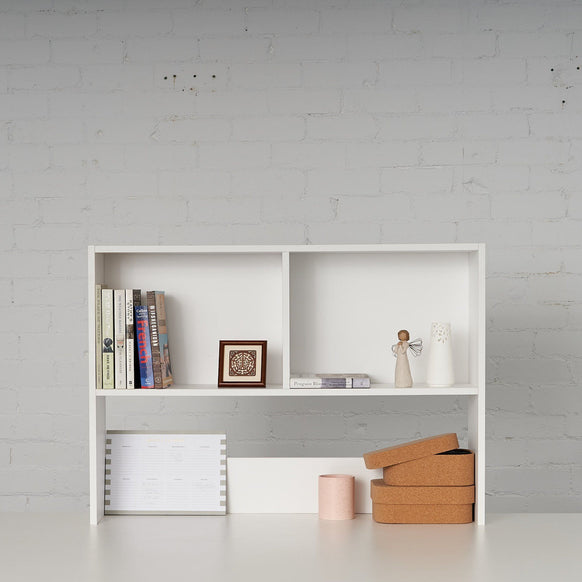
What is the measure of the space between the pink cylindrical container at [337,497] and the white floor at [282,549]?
0.03m

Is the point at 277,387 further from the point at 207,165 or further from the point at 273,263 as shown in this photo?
the point at 207,165

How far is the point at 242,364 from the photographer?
7.07ft

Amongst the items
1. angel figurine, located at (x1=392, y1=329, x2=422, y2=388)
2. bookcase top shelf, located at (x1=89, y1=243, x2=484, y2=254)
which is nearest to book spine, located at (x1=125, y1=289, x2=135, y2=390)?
bookcase top shelf, located at (x1=89, y1=243, x2=484, y2=254)

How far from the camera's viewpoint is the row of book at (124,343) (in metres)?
2.09

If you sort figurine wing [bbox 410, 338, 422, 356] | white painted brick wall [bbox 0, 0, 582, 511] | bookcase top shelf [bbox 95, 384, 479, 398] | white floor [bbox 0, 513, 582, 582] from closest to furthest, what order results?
white floor [bbox 0, 513, 582, 582], bookcase top shelf [bbox 95, 384, 479, 398], figurine wing [bbox 410, 338, 422, 356], white painted brick wall [bbox 0, 0, 582, 511]

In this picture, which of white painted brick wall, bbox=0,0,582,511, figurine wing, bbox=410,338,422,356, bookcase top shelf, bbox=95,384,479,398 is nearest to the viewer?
bookcase top shelf, bbox=95,384,479,398

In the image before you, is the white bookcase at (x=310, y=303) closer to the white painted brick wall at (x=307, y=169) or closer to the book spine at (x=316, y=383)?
the book spine at (x=316, y=383)

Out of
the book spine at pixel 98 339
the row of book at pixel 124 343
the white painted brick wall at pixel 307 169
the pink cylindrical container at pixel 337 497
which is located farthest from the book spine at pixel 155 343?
the white painted brick wall at pixel 307 169

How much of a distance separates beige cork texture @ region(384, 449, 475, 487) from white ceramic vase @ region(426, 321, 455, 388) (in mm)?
183

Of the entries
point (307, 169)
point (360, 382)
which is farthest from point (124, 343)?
point (307, 169)

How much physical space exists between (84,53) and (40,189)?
49 centimetres

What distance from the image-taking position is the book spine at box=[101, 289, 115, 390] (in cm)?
209

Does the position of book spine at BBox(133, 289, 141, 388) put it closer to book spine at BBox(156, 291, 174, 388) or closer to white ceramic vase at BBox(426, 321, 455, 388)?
book spine at BBox(156, 291, 174, 388)

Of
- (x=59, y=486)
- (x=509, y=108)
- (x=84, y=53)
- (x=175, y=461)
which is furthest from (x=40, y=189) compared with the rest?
(x=509, y=108)
